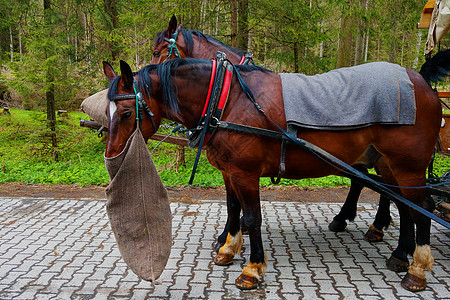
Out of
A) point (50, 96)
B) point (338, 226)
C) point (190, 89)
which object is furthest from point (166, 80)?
point (50, 96)

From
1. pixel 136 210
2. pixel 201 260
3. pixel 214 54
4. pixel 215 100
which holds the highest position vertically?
pixel 214 54

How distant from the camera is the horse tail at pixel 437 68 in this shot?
129 inches

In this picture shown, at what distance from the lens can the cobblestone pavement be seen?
315cm

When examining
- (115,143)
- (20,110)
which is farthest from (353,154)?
(20,110)

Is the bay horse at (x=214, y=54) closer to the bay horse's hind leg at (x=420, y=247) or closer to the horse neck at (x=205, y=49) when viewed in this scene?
the horse neck at (x=205, y=49)

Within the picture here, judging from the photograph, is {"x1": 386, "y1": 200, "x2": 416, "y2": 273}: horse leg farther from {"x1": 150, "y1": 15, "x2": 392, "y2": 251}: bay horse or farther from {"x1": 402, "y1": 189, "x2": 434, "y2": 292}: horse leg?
{"x1": 150, "y1": 15, "x2": 392, "y2": 251}: bay horse

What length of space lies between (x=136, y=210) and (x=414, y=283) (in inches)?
99.1

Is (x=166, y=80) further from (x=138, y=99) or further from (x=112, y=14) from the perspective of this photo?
(x=112, y=14)

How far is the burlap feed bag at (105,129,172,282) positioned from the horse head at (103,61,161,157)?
0.11 m

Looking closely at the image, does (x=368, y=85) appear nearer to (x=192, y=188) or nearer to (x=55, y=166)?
(x=192, y=188)

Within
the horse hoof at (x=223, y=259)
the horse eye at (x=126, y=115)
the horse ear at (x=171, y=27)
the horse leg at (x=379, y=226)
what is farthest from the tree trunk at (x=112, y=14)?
the horse leg at (x=379, y=226)

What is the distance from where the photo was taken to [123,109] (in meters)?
2.92

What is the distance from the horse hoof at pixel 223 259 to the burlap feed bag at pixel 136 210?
35.4 inches

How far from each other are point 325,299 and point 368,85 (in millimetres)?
1893
